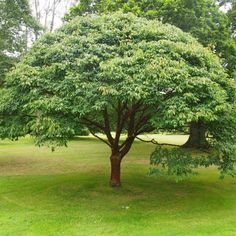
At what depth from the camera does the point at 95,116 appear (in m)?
10.2

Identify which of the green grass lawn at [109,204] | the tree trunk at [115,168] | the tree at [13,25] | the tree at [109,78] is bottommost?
the green grass lawn at [109,204]

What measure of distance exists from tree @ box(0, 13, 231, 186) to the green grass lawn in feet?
6.33

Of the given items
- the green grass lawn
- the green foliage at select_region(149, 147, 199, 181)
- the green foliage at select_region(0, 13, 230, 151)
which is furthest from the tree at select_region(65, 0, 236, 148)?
the green foliage at select_region(149, 147, 199, 181)

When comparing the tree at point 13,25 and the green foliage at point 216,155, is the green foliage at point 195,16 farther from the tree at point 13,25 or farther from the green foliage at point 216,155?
the green foliage at point 216,155

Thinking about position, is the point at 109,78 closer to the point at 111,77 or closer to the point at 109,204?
the point at 111,77

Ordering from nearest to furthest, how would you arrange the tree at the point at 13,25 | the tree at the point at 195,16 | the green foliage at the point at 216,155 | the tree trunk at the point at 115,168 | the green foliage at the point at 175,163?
the green foliage at the point at 175,163
the green foliage at the point at 216,155
the tree trunk at the point at 115,168
the tree at the point at 195,16
the tree at the point at 13,25

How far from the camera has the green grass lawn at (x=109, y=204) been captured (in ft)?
24.3

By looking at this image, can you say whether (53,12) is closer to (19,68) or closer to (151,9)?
(151,9)

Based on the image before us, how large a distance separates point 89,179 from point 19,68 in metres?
5.08

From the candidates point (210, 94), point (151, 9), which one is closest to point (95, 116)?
point (210, 94)

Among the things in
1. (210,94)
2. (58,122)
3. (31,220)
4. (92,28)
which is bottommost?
(31,220)

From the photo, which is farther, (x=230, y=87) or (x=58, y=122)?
(x=230, y=87)

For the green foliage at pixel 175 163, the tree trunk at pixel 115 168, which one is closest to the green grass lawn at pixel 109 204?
the tree trunk at pixel 115 168

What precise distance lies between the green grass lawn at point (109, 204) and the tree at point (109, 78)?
75.9 inches
